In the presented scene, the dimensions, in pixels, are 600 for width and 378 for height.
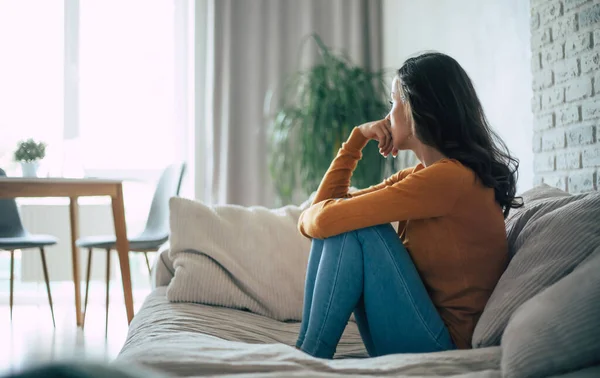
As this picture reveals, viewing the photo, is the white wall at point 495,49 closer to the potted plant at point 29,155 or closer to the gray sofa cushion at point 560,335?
the gray sofa cushion at point 560,335

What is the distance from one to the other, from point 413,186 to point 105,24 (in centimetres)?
414

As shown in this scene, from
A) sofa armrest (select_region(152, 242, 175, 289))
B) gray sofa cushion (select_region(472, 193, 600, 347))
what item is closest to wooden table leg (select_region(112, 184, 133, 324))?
sofa armrest (select_region(152, 242, 175, 289))

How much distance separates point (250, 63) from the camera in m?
4.71

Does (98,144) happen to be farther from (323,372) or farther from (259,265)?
(323,372)

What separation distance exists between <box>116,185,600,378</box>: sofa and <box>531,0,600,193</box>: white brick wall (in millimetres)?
312

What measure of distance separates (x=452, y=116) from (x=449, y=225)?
25cm

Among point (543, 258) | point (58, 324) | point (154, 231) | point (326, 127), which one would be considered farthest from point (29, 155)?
point (543, 258)

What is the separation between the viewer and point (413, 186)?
1.44m

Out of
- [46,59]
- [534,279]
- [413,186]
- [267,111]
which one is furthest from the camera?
[46,59]

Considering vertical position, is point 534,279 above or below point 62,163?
below

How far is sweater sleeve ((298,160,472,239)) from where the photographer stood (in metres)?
1.43

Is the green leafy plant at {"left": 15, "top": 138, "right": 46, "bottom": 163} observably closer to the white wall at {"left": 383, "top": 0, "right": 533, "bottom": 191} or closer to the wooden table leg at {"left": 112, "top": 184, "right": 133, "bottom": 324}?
the wooden table leg at {"left": 112, "top": 184, "right": 133, "bottom": 324}

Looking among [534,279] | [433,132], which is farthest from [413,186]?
[534,279]

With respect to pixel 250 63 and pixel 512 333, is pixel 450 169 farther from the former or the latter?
pixel 250 63
